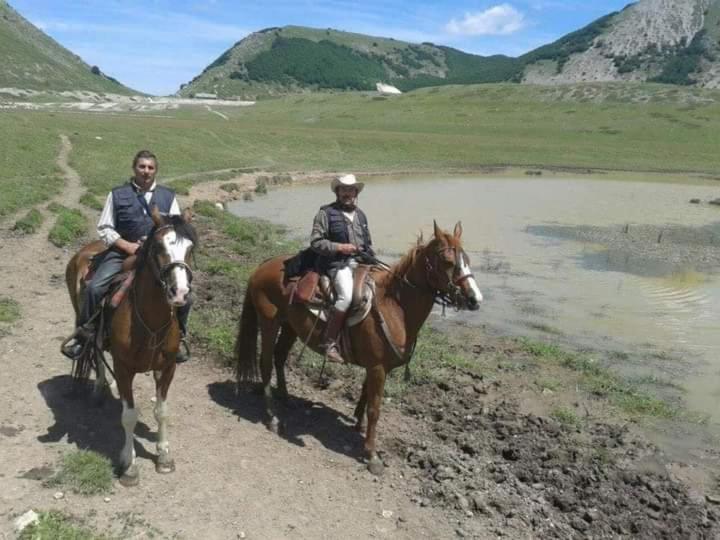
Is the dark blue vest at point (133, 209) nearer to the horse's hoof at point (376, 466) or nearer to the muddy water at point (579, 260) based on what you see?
the horse's hoof at point (376, 466)

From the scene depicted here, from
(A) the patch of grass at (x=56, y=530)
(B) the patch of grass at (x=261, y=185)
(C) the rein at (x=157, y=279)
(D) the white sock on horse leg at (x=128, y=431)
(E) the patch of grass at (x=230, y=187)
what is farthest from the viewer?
(B) the patch of grass at (x=261, y=185)

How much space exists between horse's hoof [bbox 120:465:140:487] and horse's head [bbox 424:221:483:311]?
3974 mm

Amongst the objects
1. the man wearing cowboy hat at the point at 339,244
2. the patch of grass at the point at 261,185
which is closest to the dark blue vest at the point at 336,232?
the man wearing cowboy hat at the point at 339,244

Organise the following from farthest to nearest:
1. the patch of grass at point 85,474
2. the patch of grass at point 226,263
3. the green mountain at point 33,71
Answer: the green mountain at point 33,71 → the patch of grass at point 226,263 → the patch of grass at point 85,474

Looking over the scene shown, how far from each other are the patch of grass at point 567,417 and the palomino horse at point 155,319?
557 cm

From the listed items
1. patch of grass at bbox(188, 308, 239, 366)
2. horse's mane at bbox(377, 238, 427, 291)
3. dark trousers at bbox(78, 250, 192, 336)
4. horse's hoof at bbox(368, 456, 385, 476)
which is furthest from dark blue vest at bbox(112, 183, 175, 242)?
horse's hoof at bbox(368, 456, 385, 476)

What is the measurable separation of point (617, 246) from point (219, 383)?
18542 mm

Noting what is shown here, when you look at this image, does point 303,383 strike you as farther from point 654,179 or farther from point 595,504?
point 654,179

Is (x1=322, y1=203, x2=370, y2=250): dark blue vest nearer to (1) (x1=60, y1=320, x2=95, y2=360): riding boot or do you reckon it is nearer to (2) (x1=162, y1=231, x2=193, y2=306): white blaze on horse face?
(2) (x1=162, y1=231, x2=193, y2=306): white blaze on horse face

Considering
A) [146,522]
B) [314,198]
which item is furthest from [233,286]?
[314,198]

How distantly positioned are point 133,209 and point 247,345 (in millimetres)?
2912

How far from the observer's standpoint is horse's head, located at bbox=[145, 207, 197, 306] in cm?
585

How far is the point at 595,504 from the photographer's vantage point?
23.7 feet

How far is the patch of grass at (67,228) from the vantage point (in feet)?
57.2
